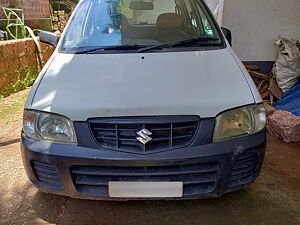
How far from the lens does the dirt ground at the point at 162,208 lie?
2.16 m

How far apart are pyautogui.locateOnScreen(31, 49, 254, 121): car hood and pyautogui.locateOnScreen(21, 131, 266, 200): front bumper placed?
23 cm

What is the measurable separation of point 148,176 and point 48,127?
708 mm

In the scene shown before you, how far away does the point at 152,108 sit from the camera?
1.80 metres

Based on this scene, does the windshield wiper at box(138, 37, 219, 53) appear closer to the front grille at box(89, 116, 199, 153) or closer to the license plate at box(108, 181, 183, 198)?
the front grille at box(89, 116, 199, 153)

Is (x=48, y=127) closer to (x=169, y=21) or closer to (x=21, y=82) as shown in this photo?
(x=169, y=21)

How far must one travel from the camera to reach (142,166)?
5.89ft

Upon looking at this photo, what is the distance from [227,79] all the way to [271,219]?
1053 mm

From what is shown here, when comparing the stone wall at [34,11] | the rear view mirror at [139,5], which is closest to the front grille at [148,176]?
the rear view mirror at [139,5]

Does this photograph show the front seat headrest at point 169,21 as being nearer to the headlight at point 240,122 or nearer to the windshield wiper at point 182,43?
the windshield wiper at point 182,43

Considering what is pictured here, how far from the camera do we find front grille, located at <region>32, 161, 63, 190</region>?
1.89m

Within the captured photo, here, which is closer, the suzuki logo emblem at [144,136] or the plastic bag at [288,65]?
the suzuki logo emblem at [144,136]

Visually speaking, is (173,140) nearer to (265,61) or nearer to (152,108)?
(152,108)

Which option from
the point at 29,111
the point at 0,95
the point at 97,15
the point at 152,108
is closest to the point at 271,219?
the point at 152,108

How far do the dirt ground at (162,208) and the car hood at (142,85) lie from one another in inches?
32.8
